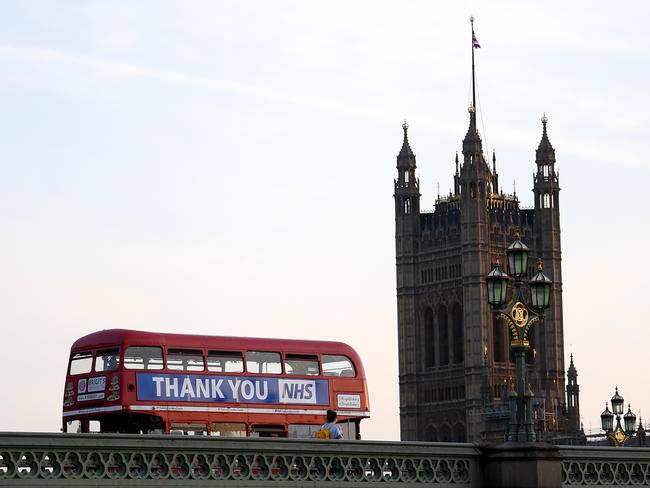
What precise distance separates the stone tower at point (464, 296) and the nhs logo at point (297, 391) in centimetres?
9412

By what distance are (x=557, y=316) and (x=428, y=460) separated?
110 m

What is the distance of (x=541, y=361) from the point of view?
137750mm

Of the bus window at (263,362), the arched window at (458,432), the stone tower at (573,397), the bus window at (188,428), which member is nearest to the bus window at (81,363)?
the bus window at (188,428)

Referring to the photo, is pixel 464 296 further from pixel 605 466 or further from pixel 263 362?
pixel 605 466

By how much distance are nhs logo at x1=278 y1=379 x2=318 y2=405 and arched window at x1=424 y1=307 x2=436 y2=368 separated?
333 ft

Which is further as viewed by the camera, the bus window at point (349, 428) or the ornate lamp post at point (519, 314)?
the bus window at point (349, 428)

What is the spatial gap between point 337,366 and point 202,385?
12.0ft

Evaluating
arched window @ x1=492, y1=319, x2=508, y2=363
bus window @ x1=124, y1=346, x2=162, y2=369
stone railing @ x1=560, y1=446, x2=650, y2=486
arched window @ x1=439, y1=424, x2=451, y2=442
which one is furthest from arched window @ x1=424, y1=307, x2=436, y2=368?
stone railing @ x1=560, y1=446, x2=650, y2=486

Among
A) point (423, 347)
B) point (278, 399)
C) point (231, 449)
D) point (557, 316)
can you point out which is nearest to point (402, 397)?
point (423, 347)

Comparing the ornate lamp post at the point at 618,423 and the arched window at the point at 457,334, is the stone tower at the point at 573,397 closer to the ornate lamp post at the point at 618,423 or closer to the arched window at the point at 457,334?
the arched window at the point at 457,334

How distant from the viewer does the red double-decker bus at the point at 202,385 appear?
3700 centimetres

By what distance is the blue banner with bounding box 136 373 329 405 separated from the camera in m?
37.1

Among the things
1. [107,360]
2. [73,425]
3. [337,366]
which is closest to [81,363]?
[107,360]

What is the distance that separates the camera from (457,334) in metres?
139
